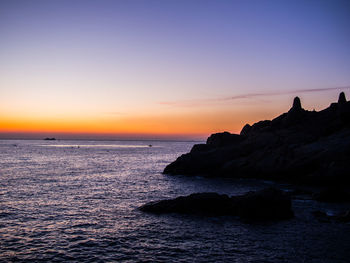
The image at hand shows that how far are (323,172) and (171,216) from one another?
1462 inches

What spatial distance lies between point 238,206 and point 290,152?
116ft

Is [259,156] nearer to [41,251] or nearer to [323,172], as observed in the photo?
[323,172]

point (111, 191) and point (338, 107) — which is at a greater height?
point (338, 107)

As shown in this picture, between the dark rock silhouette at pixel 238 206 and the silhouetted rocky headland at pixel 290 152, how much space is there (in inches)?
1109

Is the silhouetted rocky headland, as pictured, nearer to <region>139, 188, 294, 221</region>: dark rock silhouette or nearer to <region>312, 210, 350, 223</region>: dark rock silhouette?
<region>312, 210, 350, 223</region>: dark rock silhouette

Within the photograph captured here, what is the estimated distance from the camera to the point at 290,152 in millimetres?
62312

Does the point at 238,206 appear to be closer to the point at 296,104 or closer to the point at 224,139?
the point at 224,139

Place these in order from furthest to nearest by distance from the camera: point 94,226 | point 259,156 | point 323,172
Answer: point 259,156 → point 323,172 → point 94,226

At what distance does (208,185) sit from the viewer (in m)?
55.2

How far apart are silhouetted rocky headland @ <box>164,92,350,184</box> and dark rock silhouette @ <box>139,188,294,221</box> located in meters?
28.2

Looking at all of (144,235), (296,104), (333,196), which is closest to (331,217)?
(333,196)

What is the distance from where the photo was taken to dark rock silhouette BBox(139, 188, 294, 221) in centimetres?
3105

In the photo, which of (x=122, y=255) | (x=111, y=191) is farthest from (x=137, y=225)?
(x=111, y=191)

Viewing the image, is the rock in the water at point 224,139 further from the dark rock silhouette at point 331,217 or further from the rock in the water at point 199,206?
the dark rock silhouette at point 331,217
